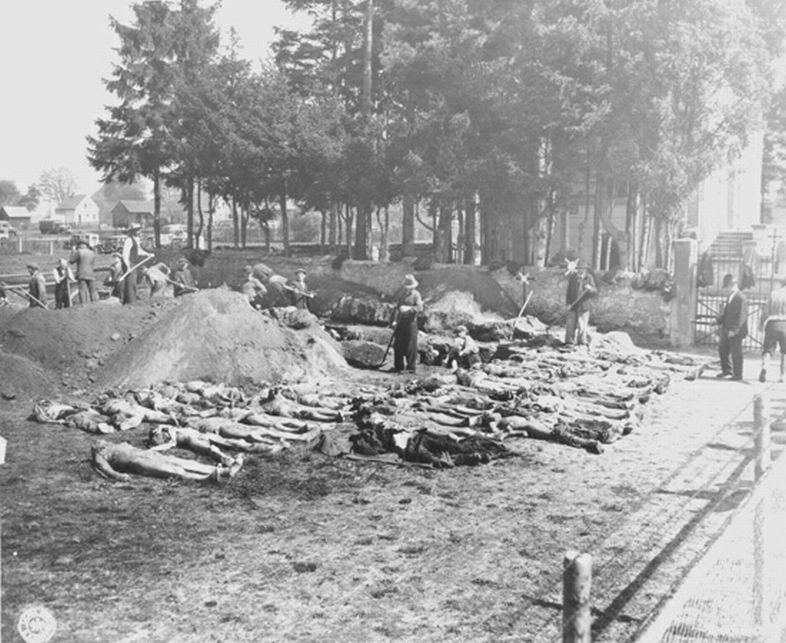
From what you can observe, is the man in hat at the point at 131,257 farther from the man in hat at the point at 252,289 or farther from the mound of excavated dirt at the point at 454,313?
the mound of excavated dirt at the point at 454,313

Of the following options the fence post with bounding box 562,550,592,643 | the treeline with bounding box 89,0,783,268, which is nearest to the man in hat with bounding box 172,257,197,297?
the treeline with bounding box 89,0,783,268

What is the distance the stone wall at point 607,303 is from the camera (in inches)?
914

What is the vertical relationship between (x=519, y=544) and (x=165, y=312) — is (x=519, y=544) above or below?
below

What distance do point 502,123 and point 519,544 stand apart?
844 inches

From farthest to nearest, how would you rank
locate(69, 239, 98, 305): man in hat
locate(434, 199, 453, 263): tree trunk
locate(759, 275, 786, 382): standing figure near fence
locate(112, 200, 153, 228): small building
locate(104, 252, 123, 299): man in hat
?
locate(112, 200, 153, 228): small building, locate(434, 199, 453, 263): tree trunk, locate(69, 239, 98, 305): man in hat, locate(104, 252, 123, 299): man in hat, locate(759, 275, 786, 382): standing figure near fence

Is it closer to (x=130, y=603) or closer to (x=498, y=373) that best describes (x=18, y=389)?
(x=498, y=373)

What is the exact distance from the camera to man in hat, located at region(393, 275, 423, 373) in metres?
17.7

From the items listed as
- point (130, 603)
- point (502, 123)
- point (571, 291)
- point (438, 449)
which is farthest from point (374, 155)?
point (130, 603)

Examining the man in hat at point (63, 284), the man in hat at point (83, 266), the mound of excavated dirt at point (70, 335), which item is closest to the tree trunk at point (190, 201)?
the man in hat at point (63, 284)

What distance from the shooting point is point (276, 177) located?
1375 inches

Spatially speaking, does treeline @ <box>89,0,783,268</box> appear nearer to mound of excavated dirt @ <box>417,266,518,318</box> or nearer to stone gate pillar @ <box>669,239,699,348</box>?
mound of excavated dirt @ <box>417,266,518,318</box>

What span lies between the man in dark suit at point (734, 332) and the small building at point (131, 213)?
237ft

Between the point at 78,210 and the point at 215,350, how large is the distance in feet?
259

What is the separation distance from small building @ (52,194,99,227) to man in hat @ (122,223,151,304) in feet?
222
